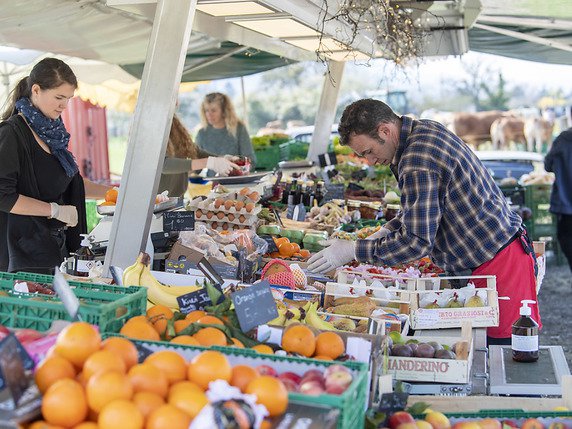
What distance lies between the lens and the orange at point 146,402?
1.86 m

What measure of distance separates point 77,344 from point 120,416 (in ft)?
1.13

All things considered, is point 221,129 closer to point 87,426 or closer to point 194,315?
point 194,315

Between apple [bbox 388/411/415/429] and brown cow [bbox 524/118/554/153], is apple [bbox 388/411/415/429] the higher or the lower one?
the lower one

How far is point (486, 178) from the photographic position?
13.9 feet

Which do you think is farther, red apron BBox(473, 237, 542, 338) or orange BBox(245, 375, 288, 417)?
red apron BBox(473, 237, 542, 338)

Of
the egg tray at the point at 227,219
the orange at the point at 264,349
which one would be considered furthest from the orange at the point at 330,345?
the egg tray at the point at 227,219

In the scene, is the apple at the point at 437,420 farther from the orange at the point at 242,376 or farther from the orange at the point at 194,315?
the orange at the point at 194,315

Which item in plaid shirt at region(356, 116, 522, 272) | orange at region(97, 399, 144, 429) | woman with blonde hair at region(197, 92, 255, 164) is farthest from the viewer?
woman with blonde hair at region(197, 92, 255, 164)

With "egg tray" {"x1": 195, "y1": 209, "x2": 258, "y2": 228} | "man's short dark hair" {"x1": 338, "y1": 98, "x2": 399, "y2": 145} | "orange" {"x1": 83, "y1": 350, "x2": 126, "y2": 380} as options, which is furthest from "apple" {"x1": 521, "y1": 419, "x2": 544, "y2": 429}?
"egg tray" {"x1": 195, "y1": 209, "x2": 258, "y2": 228}

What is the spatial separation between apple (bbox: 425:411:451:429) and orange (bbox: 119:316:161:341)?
0.86 meters

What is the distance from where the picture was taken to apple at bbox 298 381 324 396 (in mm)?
2049

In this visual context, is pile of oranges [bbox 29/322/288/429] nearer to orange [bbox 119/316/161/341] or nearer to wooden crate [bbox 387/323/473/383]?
orange [bbox 119/316/161/341]

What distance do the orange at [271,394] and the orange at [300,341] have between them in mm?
577

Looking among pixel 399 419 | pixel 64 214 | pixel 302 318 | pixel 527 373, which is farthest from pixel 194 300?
pixel 64 214
